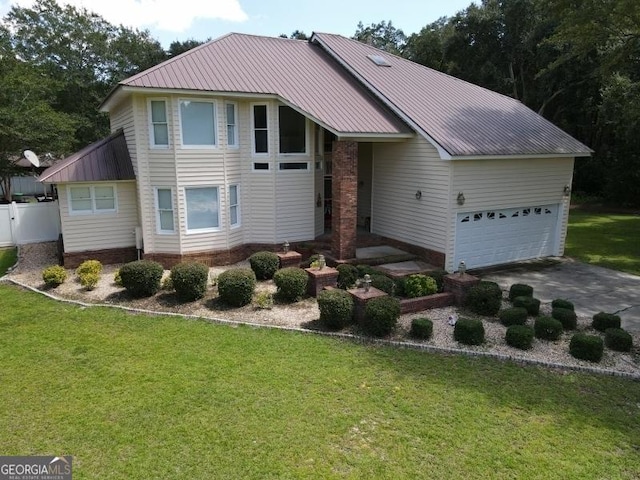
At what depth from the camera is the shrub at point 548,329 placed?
9.55 m

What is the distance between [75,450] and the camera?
5832mm

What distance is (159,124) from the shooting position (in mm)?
13891

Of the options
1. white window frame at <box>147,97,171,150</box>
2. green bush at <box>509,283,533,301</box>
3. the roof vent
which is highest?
the roof vent

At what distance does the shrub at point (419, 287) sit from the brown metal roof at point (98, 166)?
9.40 m

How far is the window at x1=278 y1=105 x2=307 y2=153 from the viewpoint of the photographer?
598 inches

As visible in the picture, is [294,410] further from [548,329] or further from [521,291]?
[521,291]

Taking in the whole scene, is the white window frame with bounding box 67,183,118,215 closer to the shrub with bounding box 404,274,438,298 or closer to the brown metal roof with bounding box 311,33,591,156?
the brown metal roof with bounding box 311,33,591,156

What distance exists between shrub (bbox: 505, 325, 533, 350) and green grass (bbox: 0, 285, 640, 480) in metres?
0.77

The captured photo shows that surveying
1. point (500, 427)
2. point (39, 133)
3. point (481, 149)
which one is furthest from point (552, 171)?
point (39, 133)

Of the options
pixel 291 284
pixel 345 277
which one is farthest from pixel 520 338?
pixel 291 284

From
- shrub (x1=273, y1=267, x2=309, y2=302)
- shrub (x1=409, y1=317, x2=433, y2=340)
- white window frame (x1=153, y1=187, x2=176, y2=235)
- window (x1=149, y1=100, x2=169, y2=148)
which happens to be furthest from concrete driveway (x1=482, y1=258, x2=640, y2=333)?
window (x1=149, y1=100, x2=169, y2=148)

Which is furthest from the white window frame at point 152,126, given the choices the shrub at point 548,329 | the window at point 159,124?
the shrub at point 548,329

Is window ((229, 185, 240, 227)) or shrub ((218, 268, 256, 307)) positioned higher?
window ((229, 185, 240, 227))

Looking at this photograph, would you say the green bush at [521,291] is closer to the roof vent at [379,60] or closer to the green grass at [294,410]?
the green grass at [294,410]
